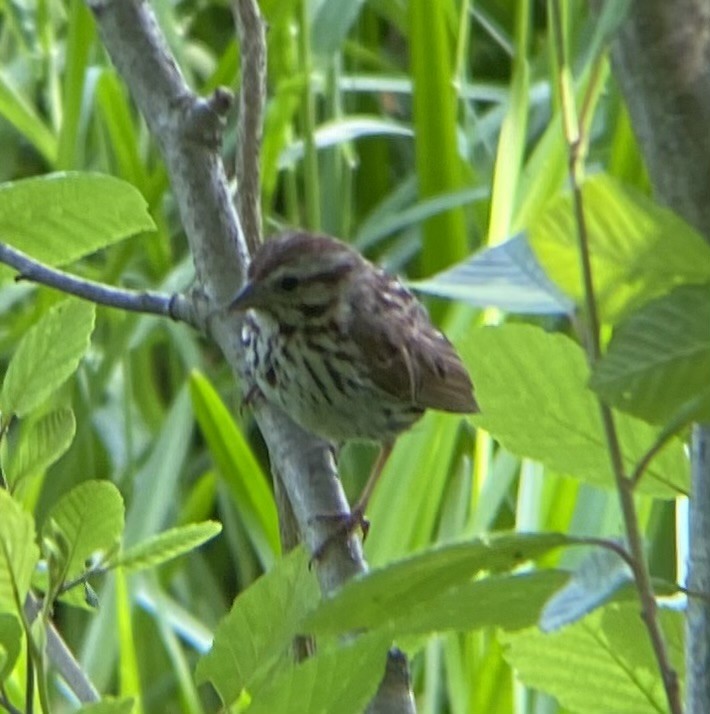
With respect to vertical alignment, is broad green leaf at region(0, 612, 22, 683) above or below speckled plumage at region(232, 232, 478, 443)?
above

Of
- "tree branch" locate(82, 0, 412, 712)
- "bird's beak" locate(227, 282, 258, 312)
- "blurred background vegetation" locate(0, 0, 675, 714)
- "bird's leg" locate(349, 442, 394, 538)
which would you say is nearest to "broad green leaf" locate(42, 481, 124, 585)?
"tree branch" locate(82, 0, 412, 712)

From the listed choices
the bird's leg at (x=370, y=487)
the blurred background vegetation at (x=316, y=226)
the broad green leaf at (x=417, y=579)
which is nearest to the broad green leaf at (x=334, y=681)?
the broad green leaf at (x=417, y=579)

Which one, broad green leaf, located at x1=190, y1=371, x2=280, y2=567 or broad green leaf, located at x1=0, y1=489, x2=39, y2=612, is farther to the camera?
broad green leaf, located at x1=190, y1=371, x2=280, y2=567

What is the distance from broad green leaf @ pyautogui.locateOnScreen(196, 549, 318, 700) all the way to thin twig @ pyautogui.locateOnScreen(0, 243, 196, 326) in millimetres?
264

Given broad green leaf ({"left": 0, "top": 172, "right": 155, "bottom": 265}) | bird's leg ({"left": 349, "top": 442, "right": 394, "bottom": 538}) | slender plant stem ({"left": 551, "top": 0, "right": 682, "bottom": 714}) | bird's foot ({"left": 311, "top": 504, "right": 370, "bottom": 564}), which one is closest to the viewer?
slender plant stem ({"left": 551, "top": 0, "right": 682, "bottom": 714})

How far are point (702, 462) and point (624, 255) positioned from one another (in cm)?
7

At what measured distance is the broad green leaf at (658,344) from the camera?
343mm

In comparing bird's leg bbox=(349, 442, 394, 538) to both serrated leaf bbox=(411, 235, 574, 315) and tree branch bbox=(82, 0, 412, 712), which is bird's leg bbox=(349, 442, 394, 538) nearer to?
tree branch bbox=(82, 0, 412, 712)

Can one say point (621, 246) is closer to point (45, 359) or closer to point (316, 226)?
point (45, 359)

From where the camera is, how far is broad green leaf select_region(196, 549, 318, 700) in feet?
1.46

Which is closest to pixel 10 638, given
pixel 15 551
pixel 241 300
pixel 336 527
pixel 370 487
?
pixel 15 551

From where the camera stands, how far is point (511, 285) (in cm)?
36

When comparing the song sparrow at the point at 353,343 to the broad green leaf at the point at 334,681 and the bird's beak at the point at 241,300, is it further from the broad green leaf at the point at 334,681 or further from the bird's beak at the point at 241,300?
the broad green leaf at the point at 334,681

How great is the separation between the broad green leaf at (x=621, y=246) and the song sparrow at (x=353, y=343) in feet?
2.86
